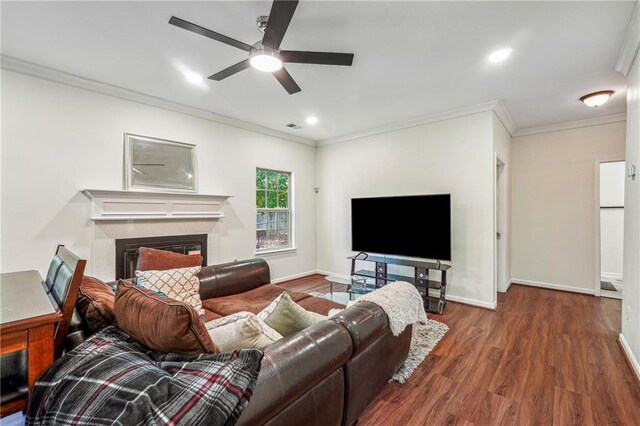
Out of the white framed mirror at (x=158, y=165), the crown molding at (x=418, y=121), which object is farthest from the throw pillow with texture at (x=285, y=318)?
the crown molding at (x=418, y=121)

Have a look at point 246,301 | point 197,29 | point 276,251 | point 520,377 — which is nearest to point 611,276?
point 520,377

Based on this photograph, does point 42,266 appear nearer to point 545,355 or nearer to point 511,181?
point 545,355

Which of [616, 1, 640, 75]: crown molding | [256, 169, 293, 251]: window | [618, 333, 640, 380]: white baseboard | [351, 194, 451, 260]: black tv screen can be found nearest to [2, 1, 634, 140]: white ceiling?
[616, 1, 640, 75]: crown molding

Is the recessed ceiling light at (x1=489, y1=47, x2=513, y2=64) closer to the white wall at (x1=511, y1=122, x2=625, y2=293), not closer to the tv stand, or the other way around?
the tv stand

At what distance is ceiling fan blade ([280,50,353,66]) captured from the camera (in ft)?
7.11

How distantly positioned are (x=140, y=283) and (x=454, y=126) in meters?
4.24

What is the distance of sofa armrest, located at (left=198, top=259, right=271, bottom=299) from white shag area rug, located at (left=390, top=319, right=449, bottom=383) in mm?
1764

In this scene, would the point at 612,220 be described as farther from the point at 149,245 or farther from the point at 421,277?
the point at 149,245

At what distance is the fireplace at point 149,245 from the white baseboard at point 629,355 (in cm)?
455

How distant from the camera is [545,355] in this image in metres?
2.61

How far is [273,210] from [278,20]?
369 cm

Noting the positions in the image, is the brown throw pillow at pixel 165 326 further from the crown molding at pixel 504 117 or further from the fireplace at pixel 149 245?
the crown molding at pixel 504 117

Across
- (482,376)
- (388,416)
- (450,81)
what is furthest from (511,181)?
(388,416)

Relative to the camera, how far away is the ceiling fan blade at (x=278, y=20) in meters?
1.62
